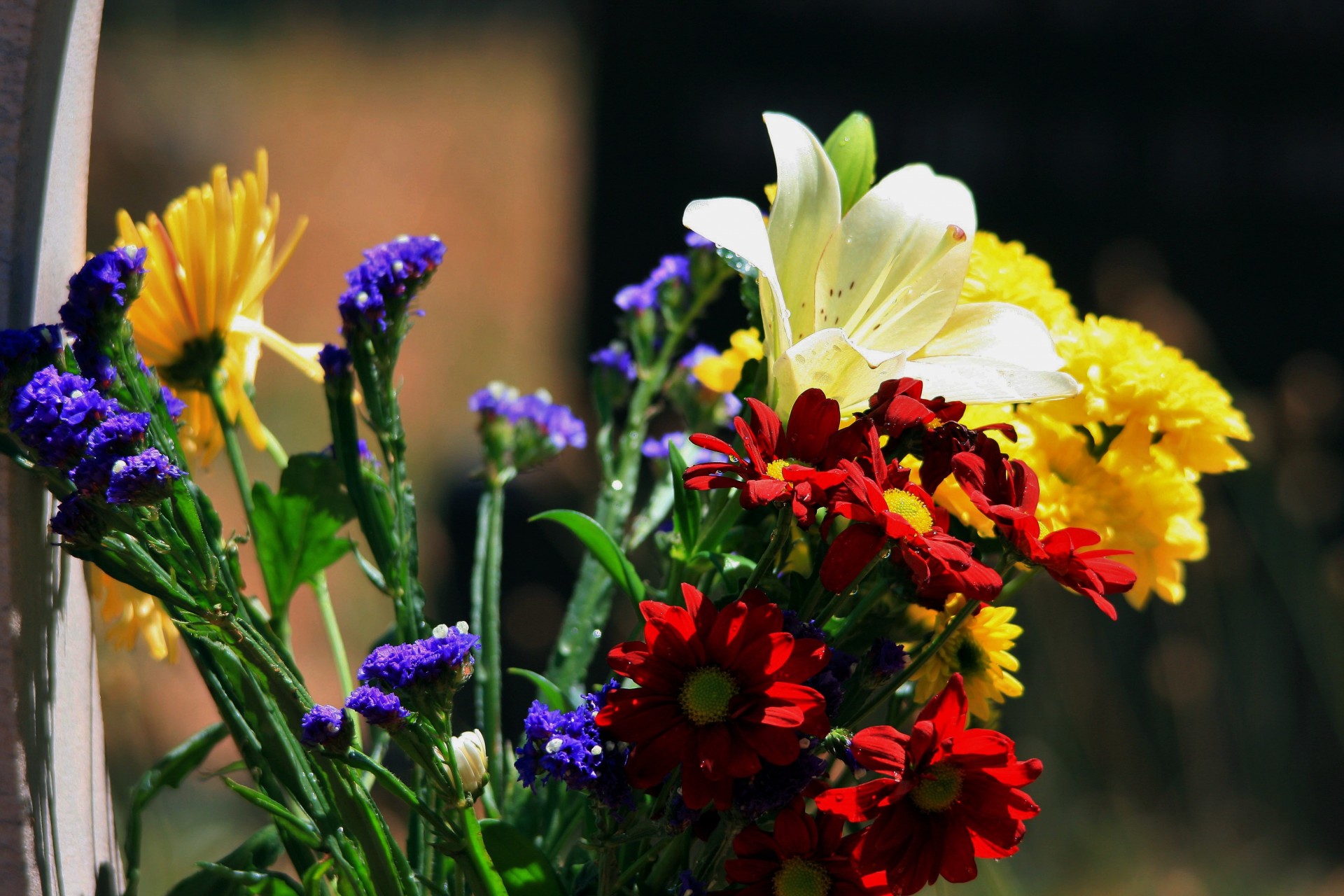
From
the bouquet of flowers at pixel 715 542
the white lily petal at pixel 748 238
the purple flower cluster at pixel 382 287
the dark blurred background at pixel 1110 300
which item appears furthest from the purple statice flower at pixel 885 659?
the dark blurred background at pixel 1110 300

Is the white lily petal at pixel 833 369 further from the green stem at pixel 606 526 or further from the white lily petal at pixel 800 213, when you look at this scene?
the green stem at pixel 606 526

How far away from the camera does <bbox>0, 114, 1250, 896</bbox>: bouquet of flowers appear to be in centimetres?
34

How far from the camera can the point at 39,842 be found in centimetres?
39

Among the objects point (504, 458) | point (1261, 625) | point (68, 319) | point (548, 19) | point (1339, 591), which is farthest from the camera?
point (548, 19)

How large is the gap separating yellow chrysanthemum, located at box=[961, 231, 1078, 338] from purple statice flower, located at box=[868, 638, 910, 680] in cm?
17

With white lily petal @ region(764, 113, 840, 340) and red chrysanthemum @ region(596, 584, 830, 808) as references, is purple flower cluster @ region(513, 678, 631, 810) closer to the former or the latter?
red chrysanthemum @ region(596, 584, 830, 808)

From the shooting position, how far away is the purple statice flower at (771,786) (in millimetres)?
342

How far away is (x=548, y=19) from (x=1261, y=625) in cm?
325

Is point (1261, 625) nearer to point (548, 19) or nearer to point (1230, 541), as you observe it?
point (1230, 541)

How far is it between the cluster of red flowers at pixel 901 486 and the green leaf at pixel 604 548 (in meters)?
0.07

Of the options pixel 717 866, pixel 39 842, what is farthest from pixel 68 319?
pixel 717 866

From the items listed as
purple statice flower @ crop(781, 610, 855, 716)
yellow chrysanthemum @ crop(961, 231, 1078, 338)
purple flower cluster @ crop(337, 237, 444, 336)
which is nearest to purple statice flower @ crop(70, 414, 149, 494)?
purple flower cluster @ crop(337, 237, 444, 336)

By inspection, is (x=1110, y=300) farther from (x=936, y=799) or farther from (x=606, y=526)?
(x=936, y=799)

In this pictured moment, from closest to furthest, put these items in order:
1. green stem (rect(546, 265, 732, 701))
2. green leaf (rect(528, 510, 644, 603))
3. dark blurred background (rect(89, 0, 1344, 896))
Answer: green leaf (rect(528, 510, 644, 603)) < green stem (rect(546, 265, 732, 701)) < dark blurred background (rect(89, 0, 1344, 896))
